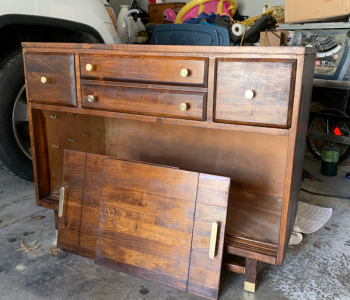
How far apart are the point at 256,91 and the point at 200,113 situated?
0.72 ft

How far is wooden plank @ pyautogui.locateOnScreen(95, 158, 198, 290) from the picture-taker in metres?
1.27

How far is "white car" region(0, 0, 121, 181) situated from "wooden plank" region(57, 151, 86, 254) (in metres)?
0.68

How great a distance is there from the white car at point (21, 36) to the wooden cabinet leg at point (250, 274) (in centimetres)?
151

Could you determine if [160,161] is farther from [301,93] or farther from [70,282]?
[301,93]

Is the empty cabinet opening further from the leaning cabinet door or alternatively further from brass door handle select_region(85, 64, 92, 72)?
brass door handle select_region(85, 64, 92, 72)

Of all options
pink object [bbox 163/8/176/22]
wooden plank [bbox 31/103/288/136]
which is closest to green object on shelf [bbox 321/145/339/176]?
wooden plank [bbox 31/103/288/136]

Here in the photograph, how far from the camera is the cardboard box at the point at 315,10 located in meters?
2.34

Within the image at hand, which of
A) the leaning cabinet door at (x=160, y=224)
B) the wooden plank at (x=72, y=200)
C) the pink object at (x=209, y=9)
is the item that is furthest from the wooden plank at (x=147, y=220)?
the pink object at (x=209, y=9)

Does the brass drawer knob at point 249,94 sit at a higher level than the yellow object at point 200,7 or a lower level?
lower

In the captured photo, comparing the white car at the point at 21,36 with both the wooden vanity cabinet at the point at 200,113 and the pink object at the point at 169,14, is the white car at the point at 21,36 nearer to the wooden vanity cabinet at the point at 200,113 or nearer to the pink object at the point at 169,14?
the wooden vanity cabinet at the point at 200,113

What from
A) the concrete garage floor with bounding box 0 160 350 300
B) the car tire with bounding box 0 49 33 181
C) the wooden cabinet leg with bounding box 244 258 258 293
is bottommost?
the concrete garage floor with bounding box 0 160 350 300

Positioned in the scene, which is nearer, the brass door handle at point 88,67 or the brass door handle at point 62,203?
the brass door handle at point 88,67

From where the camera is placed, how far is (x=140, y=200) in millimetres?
1339

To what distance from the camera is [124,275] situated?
1.37 meters
